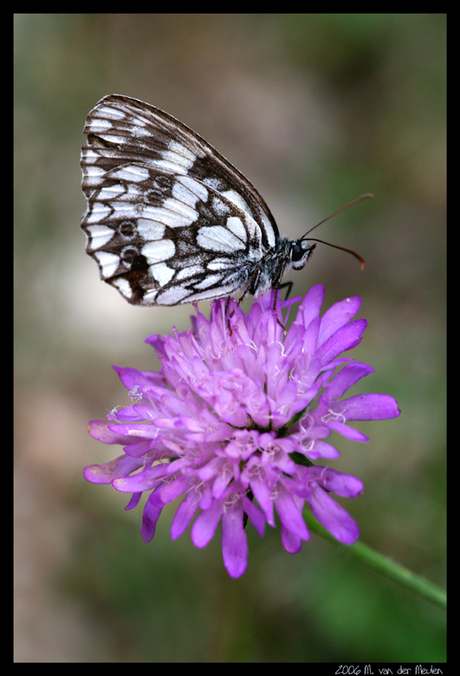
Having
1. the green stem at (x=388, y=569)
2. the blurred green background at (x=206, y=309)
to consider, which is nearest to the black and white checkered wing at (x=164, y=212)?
the green stem at (x=388, y=569)

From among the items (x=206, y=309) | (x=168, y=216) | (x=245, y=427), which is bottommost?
(x=245, y=427)

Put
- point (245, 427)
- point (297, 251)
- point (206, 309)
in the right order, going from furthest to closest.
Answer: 1. point (206, 309)
2. point (297, 251)
3. point (245, 427)

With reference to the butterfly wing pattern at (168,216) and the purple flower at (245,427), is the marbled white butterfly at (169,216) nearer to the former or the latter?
the butterfly wing pattern at (168,216)

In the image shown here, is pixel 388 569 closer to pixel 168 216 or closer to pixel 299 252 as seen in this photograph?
pixel 299 252

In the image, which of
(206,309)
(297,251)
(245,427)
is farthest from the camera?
(206,309)

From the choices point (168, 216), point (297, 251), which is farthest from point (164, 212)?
point (297, 251)
